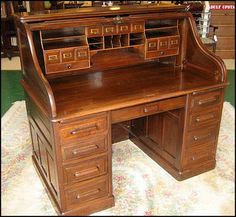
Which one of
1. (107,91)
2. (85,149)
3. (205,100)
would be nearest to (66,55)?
(107,91)

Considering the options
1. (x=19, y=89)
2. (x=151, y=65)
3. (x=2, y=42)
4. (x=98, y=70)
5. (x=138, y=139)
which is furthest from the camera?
(x=2, y=42)

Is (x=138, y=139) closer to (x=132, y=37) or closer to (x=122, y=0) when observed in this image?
(x=132, y=37)

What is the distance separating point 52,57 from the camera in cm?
178

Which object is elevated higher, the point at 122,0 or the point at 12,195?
the point at 122,0

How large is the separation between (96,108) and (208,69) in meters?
0.89

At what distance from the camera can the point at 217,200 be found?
1992 millimetres

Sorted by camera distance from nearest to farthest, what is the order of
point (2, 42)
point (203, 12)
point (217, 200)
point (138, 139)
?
point (217, 200) < point (138, 139) < point (203, 12) < point (2, 42)

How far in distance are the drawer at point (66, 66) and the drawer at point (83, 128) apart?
39 centimetres

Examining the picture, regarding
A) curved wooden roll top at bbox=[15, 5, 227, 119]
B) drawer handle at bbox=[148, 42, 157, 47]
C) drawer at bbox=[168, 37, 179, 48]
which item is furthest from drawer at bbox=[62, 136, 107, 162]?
drawer at bbox=[168, 37, 179, 48]

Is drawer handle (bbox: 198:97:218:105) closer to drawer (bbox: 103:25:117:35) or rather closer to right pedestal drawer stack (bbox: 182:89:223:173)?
right pedestal drawer stack (bbox: 182:89:223:173)

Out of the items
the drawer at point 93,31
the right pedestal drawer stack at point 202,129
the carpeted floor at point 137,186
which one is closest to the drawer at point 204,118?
the right pedestal drawer stack at point 202,129

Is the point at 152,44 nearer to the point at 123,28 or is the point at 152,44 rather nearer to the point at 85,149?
the point at 123,28

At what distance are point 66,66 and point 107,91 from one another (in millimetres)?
290

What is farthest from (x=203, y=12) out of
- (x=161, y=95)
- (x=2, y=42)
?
(x=2, y=42)
